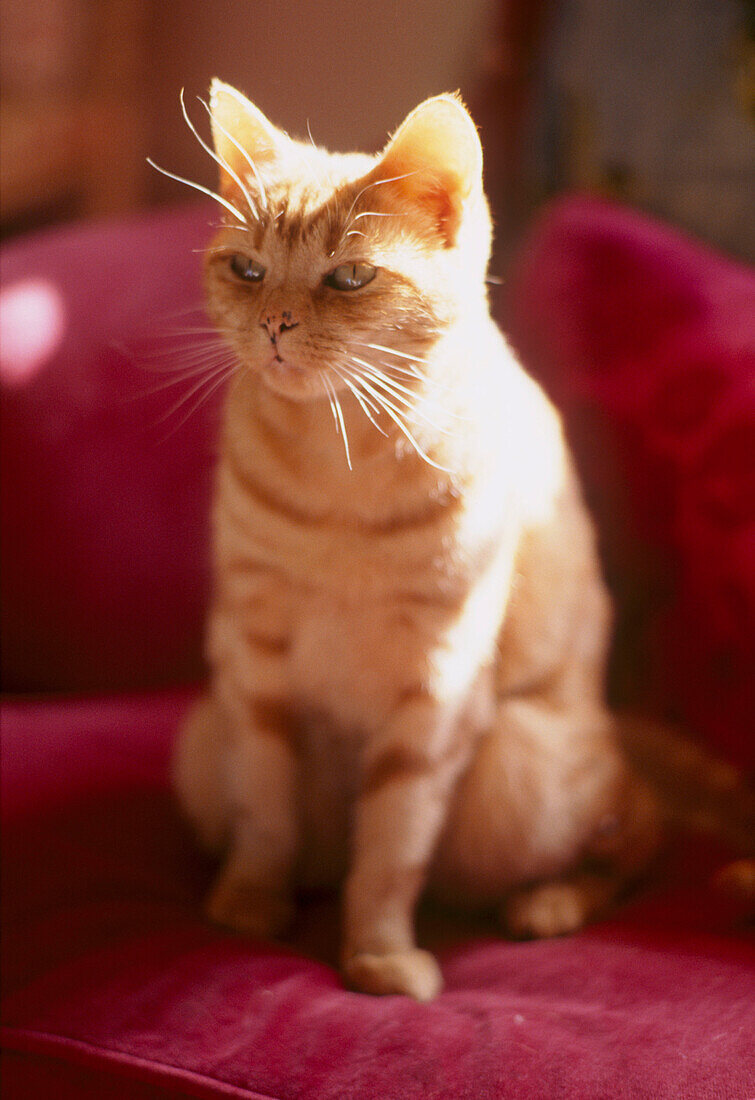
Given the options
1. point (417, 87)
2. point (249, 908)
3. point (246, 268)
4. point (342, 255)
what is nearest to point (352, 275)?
point (342, 255)

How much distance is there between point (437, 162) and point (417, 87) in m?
0.21

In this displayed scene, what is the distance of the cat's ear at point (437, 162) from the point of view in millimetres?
835

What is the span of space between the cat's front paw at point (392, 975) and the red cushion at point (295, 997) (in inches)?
0.9

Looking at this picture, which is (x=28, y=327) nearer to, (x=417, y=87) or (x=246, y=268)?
(x=246, y=268)

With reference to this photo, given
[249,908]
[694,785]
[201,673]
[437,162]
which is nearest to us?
[437,162]

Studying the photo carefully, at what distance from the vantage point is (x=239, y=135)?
95 cm

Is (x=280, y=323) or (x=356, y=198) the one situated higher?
(x=356, y=198)

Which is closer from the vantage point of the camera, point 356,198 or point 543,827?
point 356,198

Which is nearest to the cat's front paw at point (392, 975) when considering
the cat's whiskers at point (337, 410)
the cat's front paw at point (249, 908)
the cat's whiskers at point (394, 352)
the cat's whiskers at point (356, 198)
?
the cat's front paw at point (249, 908)

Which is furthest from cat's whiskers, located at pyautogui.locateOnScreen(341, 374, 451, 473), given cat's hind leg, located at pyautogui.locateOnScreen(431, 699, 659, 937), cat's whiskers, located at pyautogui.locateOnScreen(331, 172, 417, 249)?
cat's hind leg, located at pyautogui.locateOnScreen(431, 699, 659, 937)

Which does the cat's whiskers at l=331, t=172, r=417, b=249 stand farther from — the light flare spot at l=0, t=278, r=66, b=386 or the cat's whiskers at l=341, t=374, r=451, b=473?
the light flare spot at l=0, t=278, r=66, b=386

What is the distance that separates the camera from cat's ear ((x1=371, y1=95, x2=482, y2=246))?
835 mm

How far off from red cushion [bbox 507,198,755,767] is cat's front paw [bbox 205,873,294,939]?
0.66m

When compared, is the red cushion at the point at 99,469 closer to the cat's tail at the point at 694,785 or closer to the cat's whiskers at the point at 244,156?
the cat's whiskers at the point at 244,156
